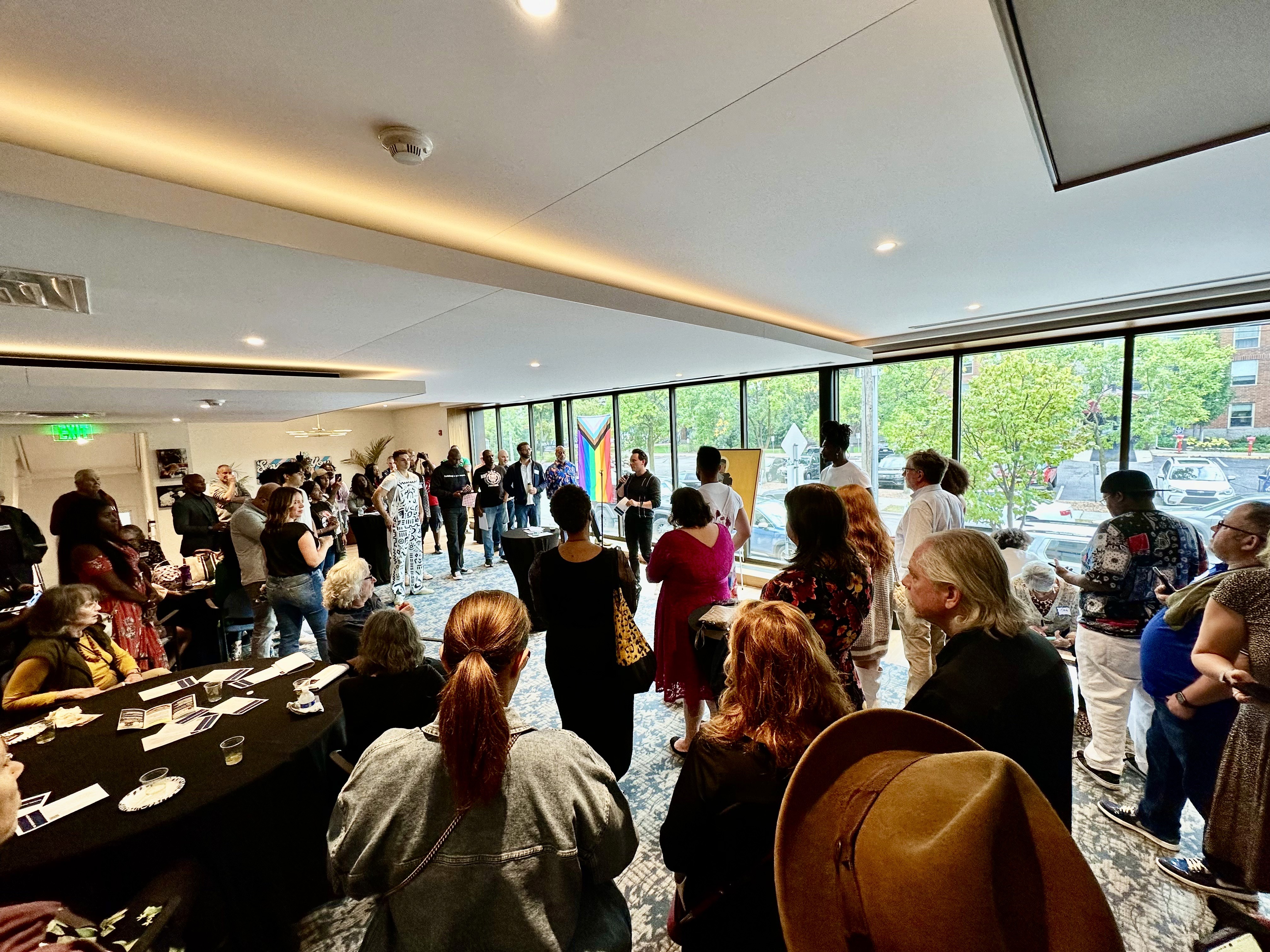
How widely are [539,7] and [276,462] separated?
11.6m

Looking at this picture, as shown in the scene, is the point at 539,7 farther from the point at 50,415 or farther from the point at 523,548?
the point at 50,415

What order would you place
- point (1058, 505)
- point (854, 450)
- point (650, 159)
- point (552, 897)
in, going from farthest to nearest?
point (854, 450)
point (1058, 505)
point (650, 159)
point (552, 897)

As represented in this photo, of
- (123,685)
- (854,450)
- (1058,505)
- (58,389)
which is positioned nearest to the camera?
(123,685)

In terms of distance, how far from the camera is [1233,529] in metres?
1.86

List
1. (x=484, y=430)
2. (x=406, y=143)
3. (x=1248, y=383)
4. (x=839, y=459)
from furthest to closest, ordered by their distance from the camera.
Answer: (x=484, y=430) → (x=839, y=459) → (x=1248, y=383) → (x=406, y=143)

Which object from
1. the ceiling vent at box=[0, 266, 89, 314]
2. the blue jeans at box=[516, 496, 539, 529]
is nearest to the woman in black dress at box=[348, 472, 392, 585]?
the blue jeans at box=[516, 496, 539, 529]

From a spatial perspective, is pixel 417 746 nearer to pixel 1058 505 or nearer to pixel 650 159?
pixel 650 159

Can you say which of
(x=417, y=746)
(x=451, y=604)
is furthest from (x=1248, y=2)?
(x=451, y=604)

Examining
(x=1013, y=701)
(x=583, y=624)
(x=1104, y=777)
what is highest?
(x=1013, y=701)

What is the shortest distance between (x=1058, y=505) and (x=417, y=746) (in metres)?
5.53

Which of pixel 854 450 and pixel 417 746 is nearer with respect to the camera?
pixel 417 746

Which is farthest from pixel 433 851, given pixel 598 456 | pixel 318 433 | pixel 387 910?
pixel 318 433

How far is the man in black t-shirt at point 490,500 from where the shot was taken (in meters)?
6.45

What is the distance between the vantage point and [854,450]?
5.71 meters
